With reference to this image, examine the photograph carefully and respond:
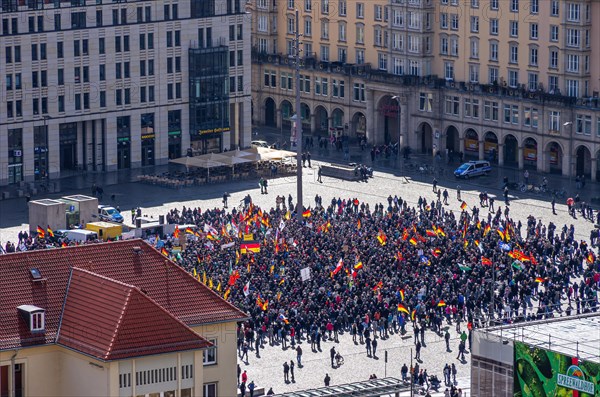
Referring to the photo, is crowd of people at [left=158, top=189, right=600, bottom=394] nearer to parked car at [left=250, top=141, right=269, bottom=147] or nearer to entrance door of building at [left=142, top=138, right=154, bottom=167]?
entrance door of building at [left=142, top=138, right=154, bottom=167]

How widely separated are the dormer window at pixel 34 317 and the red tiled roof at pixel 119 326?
36.1 inches

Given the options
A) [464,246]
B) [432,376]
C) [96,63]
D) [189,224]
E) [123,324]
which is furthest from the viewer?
[96,63]

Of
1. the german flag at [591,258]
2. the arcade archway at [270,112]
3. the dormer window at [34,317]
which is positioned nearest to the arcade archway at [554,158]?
the arcade archway at [270,112]

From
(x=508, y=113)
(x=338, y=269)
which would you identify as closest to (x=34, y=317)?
(x=338, y=269)

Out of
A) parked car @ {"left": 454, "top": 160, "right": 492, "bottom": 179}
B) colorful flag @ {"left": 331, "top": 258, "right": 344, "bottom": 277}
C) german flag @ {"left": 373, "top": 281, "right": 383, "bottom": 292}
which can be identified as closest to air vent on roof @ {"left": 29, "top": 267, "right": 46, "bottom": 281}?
german flag @ {"left": 373, "top": 281, "right": 383, "bottom": 292}

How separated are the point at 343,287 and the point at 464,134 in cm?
5577

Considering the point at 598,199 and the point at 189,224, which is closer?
the point at 189,224

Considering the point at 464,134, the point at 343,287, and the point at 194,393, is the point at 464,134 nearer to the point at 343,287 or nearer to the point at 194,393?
the point at 343,287

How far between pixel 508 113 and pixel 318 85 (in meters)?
25.0

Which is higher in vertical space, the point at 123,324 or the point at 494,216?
the point at 123,324

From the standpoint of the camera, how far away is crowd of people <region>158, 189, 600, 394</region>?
120 meters

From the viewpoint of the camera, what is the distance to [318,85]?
7574 inches

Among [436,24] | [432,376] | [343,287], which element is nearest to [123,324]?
[432,376]

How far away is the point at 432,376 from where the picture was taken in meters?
110
